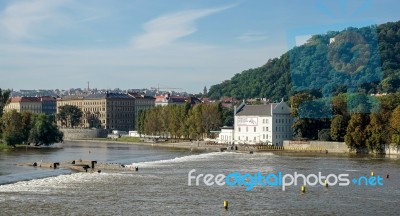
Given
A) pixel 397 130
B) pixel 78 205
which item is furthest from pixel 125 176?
pixel 397 130

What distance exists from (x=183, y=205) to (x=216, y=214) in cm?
288

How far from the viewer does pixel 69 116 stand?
162m

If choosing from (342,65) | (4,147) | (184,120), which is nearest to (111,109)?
(184,120)

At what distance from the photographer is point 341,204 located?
108 feet

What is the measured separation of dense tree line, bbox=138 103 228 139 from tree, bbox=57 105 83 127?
122 feet

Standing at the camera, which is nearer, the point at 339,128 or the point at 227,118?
the point at 339,128

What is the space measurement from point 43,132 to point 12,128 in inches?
177

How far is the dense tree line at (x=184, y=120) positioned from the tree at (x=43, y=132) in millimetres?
21245

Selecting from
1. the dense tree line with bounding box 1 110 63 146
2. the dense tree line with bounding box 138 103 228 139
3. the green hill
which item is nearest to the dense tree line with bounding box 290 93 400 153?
the green hill

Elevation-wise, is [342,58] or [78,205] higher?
[342,58]

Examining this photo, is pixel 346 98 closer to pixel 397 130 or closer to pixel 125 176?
pixel 397 130

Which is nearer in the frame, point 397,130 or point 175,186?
point 175,186

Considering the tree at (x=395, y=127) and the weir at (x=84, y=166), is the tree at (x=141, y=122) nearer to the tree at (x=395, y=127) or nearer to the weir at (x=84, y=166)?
the tree at (x=395, y=127)

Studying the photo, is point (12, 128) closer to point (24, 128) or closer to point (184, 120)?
point (24, 128)
